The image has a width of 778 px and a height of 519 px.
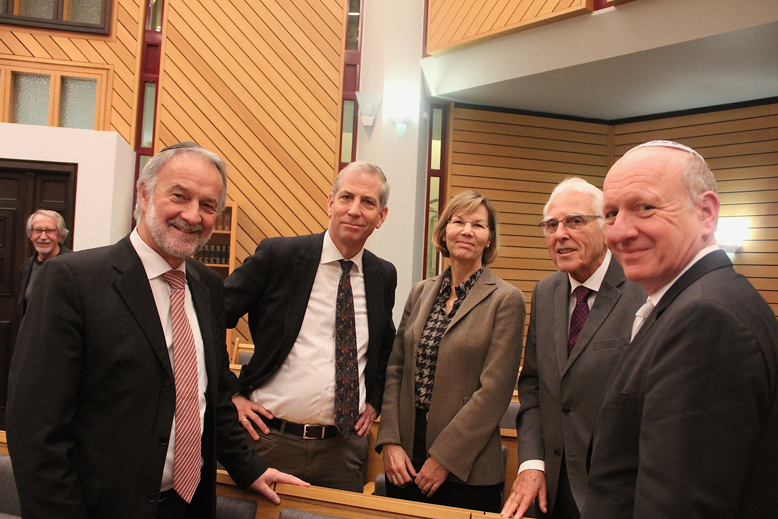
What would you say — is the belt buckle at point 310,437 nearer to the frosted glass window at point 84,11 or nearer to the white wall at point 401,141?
the white wall at point 401,141

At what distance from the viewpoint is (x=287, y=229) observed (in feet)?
22.8

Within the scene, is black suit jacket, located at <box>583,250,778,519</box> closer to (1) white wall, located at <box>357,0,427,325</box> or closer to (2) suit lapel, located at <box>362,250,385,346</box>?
(2) suit lapel, located at <box>362,250,385,346</box>

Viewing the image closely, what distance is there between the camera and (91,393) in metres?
1.42

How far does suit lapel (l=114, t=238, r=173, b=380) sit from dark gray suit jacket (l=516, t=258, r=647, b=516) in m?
1.22

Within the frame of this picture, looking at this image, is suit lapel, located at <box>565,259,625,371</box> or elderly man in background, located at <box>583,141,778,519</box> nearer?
elderly man in background, located at <box>583,141,778,519</box>

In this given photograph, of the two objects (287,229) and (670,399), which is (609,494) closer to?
(670,399)

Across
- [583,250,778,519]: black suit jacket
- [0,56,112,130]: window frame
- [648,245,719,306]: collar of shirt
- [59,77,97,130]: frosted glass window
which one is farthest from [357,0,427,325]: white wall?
[583,250,778,519]: black suit jacket

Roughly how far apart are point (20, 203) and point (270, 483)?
5.63 meters

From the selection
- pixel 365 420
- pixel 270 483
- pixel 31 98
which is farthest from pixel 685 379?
pixel 31 98

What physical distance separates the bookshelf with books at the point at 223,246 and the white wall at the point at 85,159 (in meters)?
1.02

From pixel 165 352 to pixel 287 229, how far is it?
552cm

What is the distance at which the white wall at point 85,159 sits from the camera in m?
5.94

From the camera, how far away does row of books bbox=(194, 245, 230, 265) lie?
21.8 ft

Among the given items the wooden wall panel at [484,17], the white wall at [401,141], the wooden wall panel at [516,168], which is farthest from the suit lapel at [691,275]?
the wooden wall panel at [516,168]
